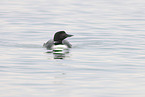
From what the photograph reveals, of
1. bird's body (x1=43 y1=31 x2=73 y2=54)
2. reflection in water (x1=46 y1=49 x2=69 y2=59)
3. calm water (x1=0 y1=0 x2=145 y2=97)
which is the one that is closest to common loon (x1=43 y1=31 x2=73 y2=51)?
bird's body (x1=43 y1=31 x2=73 y2=54)

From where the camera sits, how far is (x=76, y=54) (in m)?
19.9

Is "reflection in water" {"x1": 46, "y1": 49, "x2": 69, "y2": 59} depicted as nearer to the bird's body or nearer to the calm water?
the bird's body

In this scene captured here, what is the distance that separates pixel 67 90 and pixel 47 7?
28324mm

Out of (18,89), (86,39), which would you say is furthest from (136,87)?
(86,39)

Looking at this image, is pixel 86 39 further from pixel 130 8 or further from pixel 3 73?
pixel 130 8

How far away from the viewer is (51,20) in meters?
32.8

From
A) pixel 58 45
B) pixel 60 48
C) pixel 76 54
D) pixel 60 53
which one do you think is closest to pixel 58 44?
pixel 58 45

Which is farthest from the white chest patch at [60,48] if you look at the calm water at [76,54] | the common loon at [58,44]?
the calm water at [76,54]

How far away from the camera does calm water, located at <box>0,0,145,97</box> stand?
1378 centimetres

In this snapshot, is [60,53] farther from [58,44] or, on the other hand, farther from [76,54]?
[58,44]

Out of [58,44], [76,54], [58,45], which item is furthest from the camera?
[58,44]

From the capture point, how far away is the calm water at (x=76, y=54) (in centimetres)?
1378

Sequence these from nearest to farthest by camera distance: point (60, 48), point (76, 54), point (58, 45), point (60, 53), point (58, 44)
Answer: point (76, 54) → point (60, 53) → point (60, 48) → point (58, 45) → point (58, 44)

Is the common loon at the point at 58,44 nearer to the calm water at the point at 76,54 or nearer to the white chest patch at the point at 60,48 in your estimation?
the white chest patch at the point at 60,48
